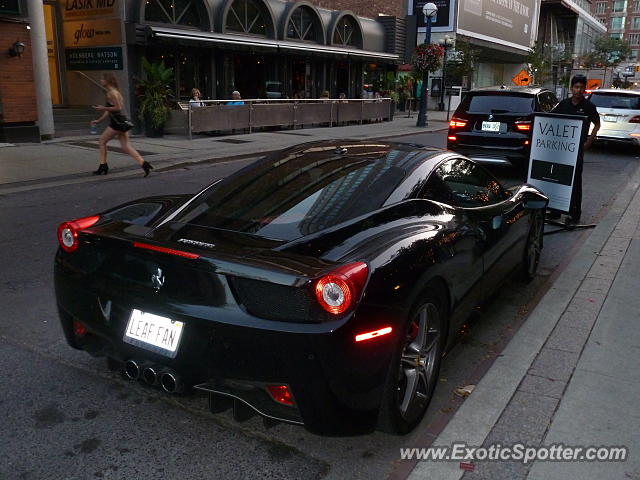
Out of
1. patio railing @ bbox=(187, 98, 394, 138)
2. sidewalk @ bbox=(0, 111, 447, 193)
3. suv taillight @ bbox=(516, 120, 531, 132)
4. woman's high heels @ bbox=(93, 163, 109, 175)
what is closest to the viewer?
sidewalk @ bbox=(0, 111, 447, 193)

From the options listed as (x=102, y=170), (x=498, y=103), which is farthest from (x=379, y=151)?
(x=102, y=170)

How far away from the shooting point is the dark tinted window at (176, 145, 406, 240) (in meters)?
3.23

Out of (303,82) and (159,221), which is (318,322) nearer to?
(159,221)

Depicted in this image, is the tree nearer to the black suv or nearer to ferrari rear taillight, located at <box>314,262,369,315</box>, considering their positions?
the black suv

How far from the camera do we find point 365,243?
117 inches

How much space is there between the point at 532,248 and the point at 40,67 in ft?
45.5

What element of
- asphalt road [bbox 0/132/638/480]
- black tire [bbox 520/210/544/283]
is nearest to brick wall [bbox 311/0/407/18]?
black tire [bbox 520/210/544/283]

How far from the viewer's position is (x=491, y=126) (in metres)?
11.1

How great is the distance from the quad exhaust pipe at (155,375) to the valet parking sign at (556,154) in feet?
21.2

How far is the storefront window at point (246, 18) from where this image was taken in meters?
21.7

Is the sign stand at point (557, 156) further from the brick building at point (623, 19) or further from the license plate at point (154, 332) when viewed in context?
the brick building at point (623, 19)

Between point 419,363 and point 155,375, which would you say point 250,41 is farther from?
point 155,375

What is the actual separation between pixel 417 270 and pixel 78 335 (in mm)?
1892

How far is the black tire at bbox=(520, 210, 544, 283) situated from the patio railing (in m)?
12.5
